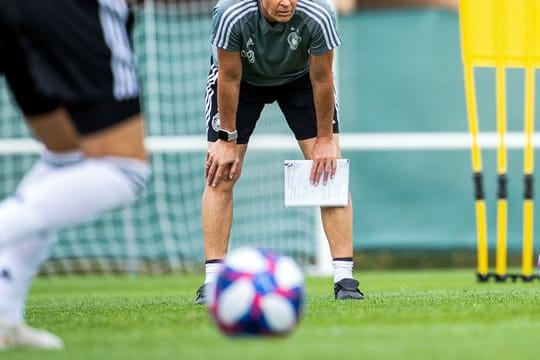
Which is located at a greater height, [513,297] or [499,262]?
[513,297]

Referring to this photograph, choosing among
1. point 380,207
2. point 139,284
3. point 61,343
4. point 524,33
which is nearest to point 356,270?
point 380,207

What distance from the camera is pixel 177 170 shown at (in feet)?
32.8

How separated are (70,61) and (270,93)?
2.32m

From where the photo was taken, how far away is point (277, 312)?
11.8ft

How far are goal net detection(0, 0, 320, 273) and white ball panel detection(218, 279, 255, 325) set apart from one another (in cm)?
622

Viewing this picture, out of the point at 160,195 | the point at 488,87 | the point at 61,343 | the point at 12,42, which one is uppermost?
the point at 12,42

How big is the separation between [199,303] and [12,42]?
2071mm

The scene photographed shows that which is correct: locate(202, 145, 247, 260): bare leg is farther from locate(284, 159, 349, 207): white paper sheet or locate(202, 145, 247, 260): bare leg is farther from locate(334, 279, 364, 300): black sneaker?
locate(334, 279, 364, 300): black sneaker

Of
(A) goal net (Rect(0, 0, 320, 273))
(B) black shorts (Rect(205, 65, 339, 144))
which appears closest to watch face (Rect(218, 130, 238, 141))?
(B) black shorts (Rect(205, 65, 339, 144))

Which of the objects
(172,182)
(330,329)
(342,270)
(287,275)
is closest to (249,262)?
(287,275)

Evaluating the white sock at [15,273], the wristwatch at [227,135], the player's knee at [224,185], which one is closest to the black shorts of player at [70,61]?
the white sock at [15,273]

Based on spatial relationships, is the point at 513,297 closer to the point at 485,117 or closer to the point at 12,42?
the point at 12,42

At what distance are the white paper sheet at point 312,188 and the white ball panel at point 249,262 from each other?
203cm

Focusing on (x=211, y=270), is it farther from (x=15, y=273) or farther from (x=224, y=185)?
(x=15, y=273)
